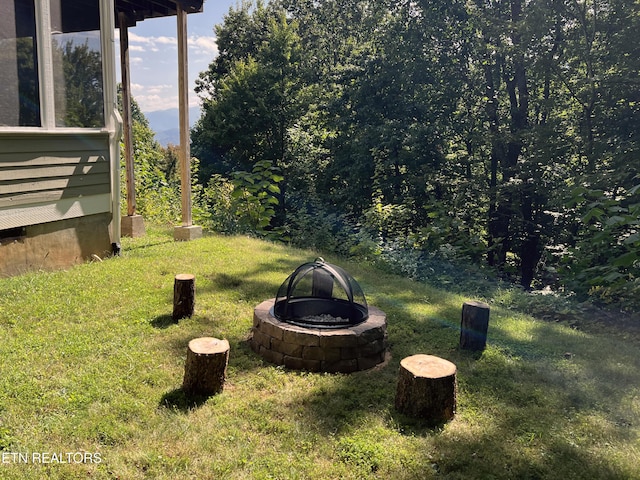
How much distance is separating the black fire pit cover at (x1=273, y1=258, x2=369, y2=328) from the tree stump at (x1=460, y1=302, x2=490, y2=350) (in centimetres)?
101

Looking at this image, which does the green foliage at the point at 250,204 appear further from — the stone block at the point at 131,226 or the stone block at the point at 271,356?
the stone block at the point at 271,356

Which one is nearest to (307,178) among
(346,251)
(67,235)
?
(346,251)

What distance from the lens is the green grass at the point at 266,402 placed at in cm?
272

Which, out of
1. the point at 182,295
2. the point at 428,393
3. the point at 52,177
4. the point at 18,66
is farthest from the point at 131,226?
the point at 428,393

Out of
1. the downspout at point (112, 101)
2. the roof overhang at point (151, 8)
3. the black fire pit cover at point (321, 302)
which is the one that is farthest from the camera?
the roof overhang at point (151, 8)

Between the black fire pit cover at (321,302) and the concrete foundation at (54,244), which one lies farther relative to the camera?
the concrete foundation at (54,244)

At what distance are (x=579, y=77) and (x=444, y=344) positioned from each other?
942cm

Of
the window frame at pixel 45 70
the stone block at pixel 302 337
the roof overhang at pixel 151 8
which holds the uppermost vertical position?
the roof overhang at pixel 151 8

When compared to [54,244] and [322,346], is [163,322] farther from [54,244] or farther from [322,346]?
[54,244]

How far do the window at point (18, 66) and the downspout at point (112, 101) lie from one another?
1.07 m

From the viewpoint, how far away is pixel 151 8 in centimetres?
827

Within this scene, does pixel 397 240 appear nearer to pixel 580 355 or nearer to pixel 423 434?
pixel 580 355

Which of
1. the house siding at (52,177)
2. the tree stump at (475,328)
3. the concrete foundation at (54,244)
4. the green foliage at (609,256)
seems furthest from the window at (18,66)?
the green foliage at (609,256)

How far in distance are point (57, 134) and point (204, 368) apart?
13.2 ft
